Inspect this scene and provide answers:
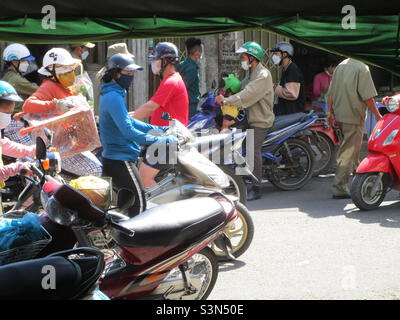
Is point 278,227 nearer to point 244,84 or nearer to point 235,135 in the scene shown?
point 235,135

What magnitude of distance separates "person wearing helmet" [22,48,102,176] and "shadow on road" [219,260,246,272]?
1.40m

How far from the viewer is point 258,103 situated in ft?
29.6

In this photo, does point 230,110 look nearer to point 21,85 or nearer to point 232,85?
point 232,85

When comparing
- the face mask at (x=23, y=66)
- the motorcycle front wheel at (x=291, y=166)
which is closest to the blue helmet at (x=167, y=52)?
the motorcycle front wheel at (x=291, y=166)

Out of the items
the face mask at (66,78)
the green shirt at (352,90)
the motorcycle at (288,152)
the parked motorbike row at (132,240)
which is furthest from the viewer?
the motorcycle at (288,152)

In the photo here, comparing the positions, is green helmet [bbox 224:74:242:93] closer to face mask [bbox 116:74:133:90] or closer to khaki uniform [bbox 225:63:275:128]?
khaki uniform [bbox 225:63:275:128]

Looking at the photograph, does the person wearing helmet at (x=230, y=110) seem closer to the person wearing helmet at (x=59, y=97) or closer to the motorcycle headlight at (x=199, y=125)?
the motorcycle headlight at (x=199, y=125)

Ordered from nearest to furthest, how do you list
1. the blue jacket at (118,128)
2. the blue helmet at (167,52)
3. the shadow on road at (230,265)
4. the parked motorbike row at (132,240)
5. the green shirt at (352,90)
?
the parked motorbike row at (132,240) < the blue jacket at (118,128) < the shadow on road at (230,265) < the blue helmet at (167,52) < the green shirt at (352,90)

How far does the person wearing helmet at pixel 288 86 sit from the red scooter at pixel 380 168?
1.81 meters

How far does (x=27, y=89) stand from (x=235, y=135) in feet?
9.96

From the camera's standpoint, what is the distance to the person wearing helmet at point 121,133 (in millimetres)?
5867

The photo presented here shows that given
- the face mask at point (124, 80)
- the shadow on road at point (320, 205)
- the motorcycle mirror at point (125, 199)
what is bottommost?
the shadow on road at point (320, 205)

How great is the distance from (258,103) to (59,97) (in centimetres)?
294
